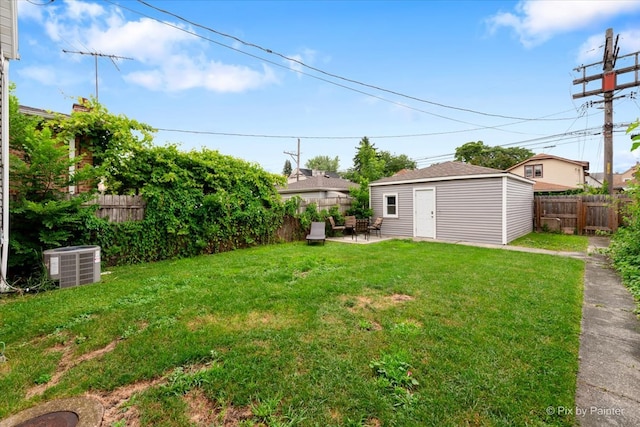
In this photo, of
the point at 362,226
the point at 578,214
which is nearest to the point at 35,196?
the point at 362,226

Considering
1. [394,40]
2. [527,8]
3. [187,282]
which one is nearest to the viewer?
[187,282]

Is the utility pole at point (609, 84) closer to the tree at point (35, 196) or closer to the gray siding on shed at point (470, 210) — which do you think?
the gray siding on shed at point (470, 210)

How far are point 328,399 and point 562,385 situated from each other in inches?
71.1

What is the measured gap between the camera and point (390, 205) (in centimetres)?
1227

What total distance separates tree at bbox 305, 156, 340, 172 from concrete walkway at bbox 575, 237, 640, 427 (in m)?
51.4

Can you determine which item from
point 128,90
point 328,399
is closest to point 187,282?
point 328,399

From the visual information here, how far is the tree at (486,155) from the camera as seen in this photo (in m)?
37.8

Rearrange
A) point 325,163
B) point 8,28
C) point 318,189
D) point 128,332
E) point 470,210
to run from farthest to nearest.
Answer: point 325,163, point 318,189, point 470,210, point 8,28, point 128,332

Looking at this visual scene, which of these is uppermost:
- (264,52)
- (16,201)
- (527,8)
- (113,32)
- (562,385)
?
(527,8)

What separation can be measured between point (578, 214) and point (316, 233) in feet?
37.9

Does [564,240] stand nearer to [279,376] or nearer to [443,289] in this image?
[443,289]

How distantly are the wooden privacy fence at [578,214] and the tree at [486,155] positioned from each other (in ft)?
89.8

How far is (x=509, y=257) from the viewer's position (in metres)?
7.04

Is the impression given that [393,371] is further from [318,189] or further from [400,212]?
[318,189]
